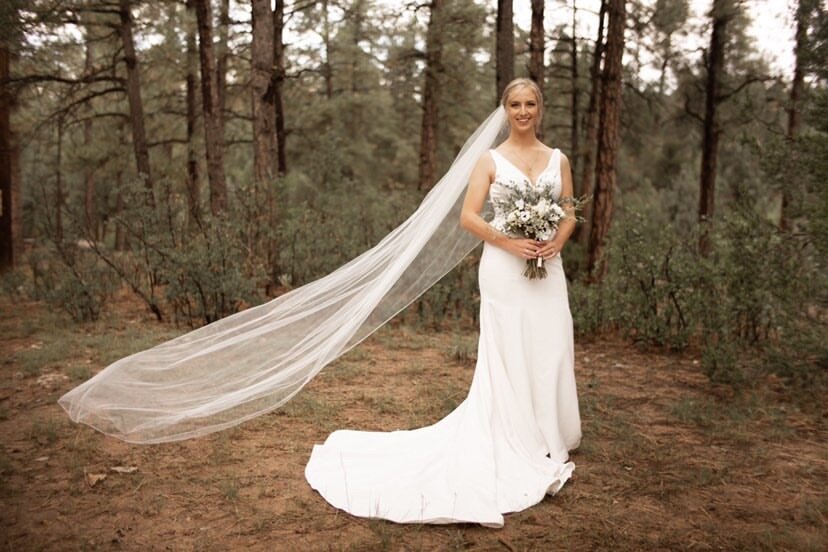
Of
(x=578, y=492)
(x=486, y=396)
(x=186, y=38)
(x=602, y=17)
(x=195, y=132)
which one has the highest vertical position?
(x=602, y=17)

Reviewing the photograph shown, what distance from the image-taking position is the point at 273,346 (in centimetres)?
485

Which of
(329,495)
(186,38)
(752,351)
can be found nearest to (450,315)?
(752,351)

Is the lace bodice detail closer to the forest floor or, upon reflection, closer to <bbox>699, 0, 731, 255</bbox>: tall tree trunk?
the forest floor

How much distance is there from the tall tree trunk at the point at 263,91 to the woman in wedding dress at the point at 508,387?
6162 millimetres

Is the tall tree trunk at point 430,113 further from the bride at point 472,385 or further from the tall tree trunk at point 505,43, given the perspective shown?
the bride at point 472,385

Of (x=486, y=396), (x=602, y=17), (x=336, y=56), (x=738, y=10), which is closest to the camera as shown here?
(x=486, y=396)

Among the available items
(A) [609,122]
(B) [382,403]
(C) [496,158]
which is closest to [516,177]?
(C) [496,158]

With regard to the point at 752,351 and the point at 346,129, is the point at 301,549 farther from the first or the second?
the point at 346,129

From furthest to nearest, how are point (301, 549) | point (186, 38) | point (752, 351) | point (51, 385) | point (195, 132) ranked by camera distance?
1. point (195, 132)
2. point (186, 38)
3. point (752, 351)
4. point (51, 385)
5. point (301, 549)

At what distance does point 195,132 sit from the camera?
17.9 metres

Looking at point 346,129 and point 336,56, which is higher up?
point 336,56

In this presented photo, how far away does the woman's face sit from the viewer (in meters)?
4.49

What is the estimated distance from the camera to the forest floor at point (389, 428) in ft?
11.5

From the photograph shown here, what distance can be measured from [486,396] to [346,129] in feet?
73.3
